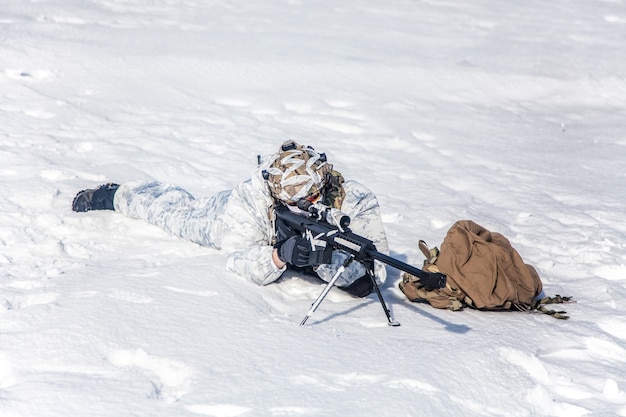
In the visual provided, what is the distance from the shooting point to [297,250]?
3619mm

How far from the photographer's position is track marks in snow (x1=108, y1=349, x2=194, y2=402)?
2.93m

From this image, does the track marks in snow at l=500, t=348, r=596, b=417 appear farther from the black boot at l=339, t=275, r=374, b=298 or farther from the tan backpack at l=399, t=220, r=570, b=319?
the black boot at l=339, t=275, r=374, b=298

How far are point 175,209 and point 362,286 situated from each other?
1397mm

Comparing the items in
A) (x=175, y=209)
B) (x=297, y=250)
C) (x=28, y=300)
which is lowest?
(x=28, y=300)

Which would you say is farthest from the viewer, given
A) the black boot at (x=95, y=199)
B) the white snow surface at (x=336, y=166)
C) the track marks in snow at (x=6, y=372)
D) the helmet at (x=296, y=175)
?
the black boot at (x=95, y=199)

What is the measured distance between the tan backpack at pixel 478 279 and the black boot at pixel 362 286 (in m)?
0.21

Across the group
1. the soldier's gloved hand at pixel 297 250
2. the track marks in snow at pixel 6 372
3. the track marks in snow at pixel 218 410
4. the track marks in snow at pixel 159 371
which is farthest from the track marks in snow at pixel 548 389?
the track marks in snow at pixel 6 372

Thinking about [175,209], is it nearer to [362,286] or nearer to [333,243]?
[362,286]

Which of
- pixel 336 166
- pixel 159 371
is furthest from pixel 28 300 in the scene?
pixel 336 166

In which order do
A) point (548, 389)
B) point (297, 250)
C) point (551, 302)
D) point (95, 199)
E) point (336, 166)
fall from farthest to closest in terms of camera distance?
1. point (336, 166)
2. point (95, 199)
3. point (551, 302)
4. point (297, 250)
5. point (548, 389)

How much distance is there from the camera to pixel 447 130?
777cm

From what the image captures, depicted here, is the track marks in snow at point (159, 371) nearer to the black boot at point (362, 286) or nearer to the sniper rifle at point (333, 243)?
the sniper rifle at point (333, 243)

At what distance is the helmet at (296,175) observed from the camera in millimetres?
3785

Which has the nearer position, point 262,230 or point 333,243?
point 333,243
